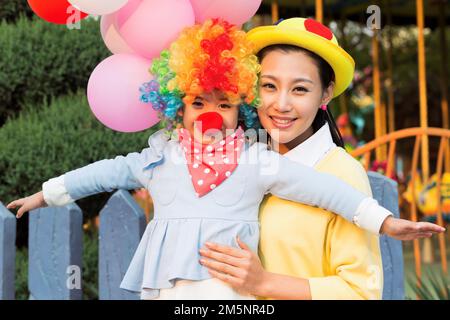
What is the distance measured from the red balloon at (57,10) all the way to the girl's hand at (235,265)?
77 cm

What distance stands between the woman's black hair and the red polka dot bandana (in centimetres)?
24

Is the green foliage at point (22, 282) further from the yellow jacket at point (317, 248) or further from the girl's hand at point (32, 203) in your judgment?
the yellow jacket at point (317, 248)

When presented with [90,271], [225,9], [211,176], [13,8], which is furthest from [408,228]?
[13,8]

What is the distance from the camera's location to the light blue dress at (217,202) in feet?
6.45

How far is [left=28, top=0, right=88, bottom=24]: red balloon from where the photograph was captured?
227 centimetres

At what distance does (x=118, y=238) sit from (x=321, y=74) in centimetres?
160

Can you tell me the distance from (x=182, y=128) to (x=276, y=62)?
29 cm

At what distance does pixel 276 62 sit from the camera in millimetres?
2076

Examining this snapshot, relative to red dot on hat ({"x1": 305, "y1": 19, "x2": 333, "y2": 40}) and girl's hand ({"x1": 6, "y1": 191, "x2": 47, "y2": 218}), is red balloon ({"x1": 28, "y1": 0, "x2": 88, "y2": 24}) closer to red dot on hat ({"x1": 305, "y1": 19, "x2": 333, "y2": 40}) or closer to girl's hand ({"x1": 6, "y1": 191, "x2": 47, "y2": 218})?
girl's hand ({"x1": 6, "y1": 191, "x2": 47, "y2": 218})

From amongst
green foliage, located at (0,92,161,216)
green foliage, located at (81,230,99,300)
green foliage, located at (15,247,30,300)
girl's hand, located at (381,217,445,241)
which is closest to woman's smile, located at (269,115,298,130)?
girl's hand, located at (381,217,445,241)

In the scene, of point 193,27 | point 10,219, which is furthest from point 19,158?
point 193,27

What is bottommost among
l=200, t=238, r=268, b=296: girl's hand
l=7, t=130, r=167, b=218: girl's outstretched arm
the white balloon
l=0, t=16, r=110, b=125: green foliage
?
l=200, t=238, r=268, b=296: girl's hand

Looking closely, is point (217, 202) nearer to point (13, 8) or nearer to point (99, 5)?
point (99, 5)

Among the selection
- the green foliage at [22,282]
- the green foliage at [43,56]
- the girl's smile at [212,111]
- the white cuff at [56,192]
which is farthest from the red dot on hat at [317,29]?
the green foliage at [22,282]
